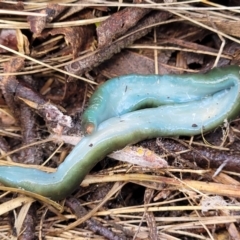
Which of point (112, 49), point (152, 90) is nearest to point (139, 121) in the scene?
point (152, 90)

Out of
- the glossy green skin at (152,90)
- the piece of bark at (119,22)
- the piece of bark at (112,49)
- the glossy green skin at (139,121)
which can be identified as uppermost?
the piece of bark at (119,22)

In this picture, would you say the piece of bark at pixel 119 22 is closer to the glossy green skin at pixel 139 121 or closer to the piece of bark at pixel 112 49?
the piece of bark at pixel 112 49

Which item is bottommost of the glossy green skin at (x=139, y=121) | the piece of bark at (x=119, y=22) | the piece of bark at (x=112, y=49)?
the glossy green skin at (x=139, y=121)

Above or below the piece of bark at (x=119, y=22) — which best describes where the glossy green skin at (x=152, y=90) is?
below

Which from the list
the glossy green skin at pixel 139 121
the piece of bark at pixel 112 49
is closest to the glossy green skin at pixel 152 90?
the glossy green skin at pixel 139 121

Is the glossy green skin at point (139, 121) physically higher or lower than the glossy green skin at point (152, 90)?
lower

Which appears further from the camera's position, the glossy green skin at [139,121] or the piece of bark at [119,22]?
the piece of bark at [119,22]

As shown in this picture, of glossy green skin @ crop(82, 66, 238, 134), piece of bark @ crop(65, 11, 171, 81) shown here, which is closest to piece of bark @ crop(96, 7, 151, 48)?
piece of bark @ crop(65, 11, 171, 81)

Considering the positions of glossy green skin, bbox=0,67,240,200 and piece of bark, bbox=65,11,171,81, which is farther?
piece of bark, bbox=65,11,171,81

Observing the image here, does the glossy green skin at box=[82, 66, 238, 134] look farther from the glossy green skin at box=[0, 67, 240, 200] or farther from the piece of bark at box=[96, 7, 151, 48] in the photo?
the piece of bark at box=[96, 7, 151, 48]
